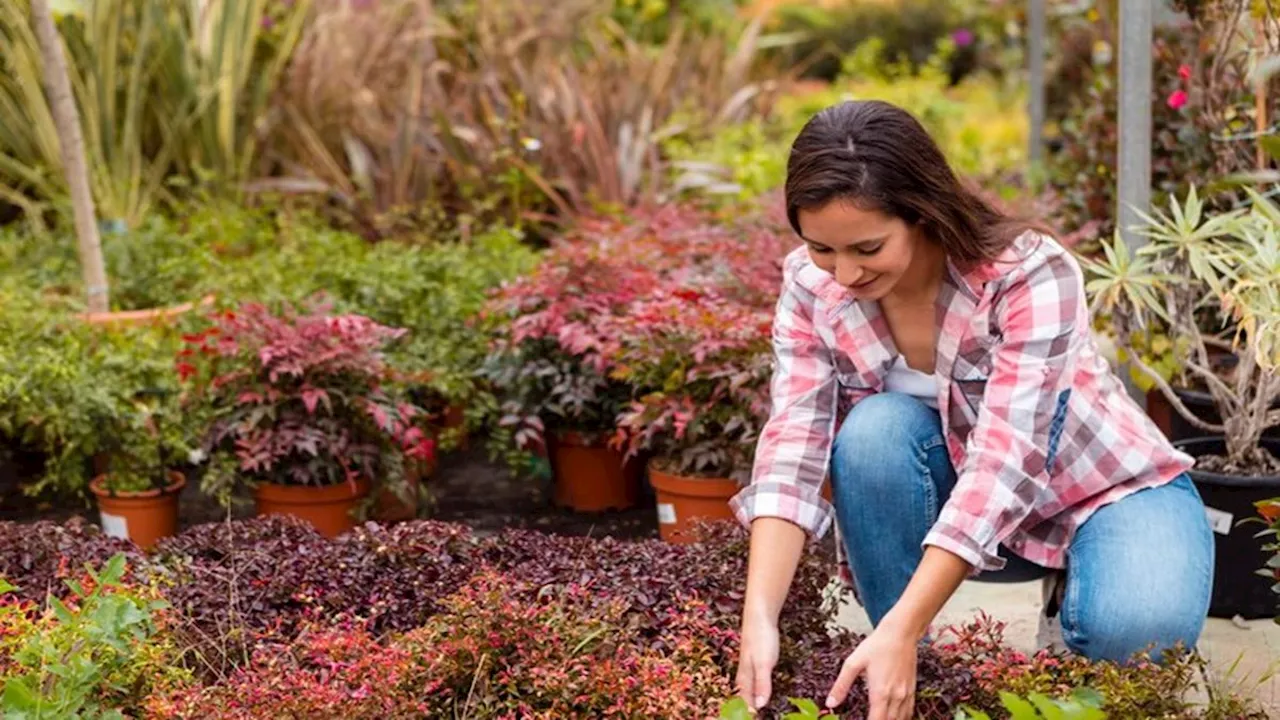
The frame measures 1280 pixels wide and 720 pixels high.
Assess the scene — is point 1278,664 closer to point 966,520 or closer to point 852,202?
point 966,520

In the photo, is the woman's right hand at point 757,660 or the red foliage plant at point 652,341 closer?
the woman's right hand at point 757,660

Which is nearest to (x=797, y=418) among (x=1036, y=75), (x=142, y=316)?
(x=142, y=316)

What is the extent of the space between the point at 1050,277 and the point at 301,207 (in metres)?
4.43

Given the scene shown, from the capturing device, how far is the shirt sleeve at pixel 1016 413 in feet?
8.34

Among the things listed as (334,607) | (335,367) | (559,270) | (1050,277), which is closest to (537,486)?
(559,270)

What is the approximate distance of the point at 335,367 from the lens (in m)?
4.07

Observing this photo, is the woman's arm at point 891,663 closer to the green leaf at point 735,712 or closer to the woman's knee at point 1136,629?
the green leaf at point 735,712

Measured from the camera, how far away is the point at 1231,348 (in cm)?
358

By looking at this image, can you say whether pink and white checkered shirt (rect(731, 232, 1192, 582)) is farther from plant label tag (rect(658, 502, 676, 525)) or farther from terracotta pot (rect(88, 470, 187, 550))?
terracotta pot (rect(88, 470, 187, 550))

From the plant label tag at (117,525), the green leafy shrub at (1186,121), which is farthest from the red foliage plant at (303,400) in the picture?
the green leafy shrub at (1186,121)

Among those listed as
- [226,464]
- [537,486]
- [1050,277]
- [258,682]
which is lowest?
[537,486]

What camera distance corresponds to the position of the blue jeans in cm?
272

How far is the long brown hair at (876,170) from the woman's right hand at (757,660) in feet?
2.07

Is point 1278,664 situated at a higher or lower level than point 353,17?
lower
